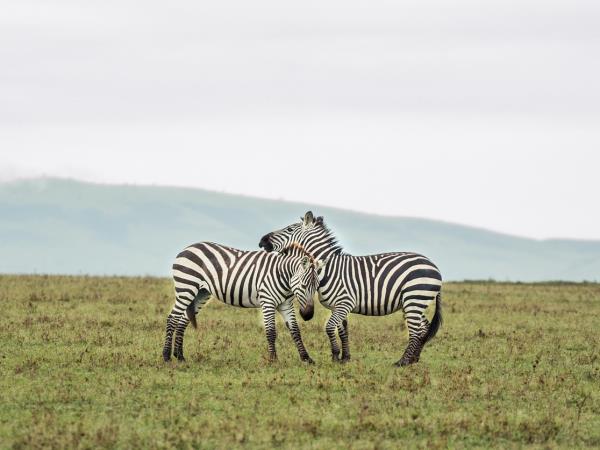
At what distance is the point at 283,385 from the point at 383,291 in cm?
366

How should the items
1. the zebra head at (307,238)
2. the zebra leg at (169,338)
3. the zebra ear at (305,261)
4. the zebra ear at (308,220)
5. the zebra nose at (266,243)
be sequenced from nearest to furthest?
1. the zebra ear at (305,261)
2. the zebra leg at (169,338)
3. the zebra head at (307,238)
4. the zebra ear at (308,220)
5. the zebra nose at (266,243)

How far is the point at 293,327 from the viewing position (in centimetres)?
1894

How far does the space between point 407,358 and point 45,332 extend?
8.49 metres

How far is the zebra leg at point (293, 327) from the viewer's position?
61.9 ft

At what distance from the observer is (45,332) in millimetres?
22234

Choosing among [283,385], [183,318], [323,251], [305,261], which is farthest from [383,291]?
[183,318]

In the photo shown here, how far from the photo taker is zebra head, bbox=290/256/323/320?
1836 centimetres

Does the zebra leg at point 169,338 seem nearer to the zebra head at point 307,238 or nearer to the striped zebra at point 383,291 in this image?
the zebra head at point 307,238

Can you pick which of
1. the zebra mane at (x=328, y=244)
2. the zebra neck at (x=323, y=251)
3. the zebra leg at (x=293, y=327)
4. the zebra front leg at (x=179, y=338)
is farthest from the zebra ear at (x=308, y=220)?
the zebra front leg at (x=179, y=338)

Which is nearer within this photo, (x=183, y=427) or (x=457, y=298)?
(x=183, y=427)

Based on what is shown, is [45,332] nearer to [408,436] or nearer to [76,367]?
[76,367]

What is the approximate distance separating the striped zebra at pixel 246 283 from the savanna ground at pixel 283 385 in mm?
702

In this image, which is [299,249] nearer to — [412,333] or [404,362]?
[412,333]

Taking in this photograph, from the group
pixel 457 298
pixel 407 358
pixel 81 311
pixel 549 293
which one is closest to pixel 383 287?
pixel 407 358
